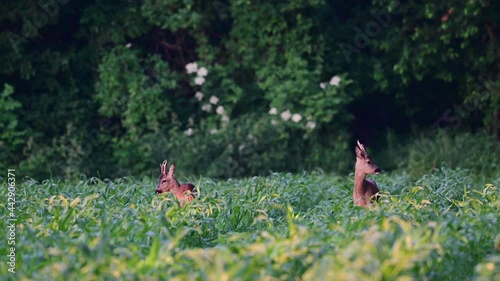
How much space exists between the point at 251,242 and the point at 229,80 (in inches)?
369

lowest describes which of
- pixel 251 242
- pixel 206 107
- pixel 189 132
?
pixel 189 132

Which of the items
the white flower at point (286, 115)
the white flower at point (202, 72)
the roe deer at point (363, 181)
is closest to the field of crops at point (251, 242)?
the roe deer at point (363, 181)

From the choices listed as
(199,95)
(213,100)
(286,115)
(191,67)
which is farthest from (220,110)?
(286,115)

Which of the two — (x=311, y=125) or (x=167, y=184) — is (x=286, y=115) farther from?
(x=167, y=184)

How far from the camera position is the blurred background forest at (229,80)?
46.6 ft

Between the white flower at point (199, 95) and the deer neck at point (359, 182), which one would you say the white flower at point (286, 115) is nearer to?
the white flower at point (199, 95)

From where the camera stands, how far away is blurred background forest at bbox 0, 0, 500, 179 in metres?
14.2

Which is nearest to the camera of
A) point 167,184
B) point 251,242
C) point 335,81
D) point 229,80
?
point 251,242

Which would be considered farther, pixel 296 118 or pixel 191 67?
pixel 191 67

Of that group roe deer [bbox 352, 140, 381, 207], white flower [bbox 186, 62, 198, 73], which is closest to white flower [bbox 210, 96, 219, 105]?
white flower [bbox 186, 62, 198, 73]

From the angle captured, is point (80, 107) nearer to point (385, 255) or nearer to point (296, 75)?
point (296, 75)

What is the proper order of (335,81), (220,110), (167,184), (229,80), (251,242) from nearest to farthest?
(251,242)
(167,184)
(335,81)
(220,110)
(229,80)

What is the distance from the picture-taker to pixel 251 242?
5871 millimetres

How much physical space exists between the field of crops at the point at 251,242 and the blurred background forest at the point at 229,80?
6.21 meters
